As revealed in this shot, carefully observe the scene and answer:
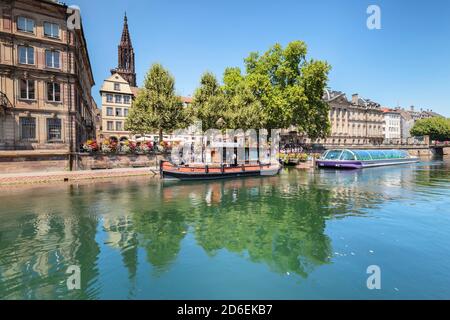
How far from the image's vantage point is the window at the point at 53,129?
29.8 meters

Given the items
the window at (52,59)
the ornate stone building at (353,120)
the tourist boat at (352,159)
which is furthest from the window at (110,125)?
the ornate stone building at (353,120)

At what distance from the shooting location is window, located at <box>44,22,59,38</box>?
2945 centimetres

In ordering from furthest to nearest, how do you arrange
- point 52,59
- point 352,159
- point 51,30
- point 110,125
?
point 110,125
point 352,159
point 52,59
point 51,30

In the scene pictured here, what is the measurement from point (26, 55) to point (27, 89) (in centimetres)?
346

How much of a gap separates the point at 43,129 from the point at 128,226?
23.9 metres

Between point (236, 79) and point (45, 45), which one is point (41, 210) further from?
point (236, 79)

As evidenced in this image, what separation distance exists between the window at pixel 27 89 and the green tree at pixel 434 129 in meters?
124

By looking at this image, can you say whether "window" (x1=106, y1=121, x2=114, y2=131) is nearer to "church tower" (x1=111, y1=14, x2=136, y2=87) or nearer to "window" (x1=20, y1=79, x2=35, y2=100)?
"window" (x1=20, y1=79, x2=35, y2=100)

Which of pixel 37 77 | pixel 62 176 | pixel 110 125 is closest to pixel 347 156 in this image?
pixel 62 176

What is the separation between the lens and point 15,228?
11672 millimetres

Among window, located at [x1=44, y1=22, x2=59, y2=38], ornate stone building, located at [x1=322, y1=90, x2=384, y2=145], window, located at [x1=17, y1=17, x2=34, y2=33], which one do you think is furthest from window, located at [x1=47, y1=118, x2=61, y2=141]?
ornate stone building, located at [x1=322, y1=90, x2=384, y2=145]

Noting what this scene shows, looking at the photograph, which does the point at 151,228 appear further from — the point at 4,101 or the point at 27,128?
the point at 4,101

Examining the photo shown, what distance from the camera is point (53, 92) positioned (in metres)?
30.1

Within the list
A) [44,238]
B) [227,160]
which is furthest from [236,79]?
[44,238]
